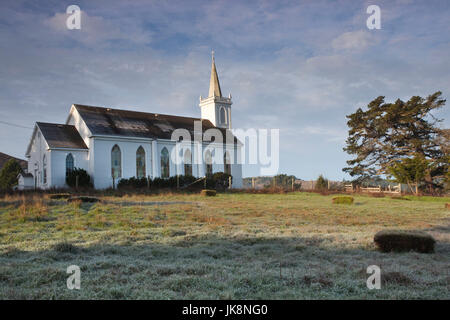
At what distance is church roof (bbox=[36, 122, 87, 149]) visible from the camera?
1217 inches

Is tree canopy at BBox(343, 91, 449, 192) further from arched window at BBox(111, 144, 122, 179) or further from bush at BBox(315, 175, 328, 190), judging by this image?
arched window at BBox(111, 144, 122, 179)

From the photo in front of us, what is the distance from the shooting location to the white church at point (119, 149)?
3139 centimetres

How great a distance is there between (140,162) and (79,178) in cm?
597

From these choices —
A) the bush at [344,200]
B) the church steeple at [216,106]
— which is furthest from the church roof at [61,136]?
the bush at [344,200]

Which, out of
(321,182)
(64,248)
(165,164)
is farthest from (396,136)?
(64,248)

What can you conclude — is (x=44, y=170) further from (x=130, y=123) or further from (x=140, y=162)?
(x=130, y=123)

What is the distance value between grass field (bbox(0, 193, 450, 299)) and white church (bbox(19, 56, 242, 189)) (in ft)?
57.1

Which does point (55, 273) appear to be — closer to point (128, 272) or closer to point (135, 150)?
point (128, 272)

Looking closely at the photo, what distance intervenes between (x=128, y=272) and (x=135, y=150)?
28516 millimetres

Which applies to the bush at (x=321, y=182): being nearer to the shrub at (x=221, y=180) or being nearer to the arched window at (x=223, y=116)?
the shrub at (x=221, y=180)

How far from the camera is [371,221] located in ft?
48.3

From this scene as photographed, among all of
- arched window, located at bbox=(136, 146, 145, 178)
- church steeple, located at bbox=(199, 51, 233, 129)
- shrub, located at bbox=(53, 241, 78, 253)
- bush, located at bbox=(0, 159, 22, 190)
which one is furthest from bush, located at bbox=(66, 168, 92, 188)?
shrub, located at bbox=(53, 241, 78, 253)

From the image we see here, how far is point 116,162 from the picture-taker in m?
33.1
